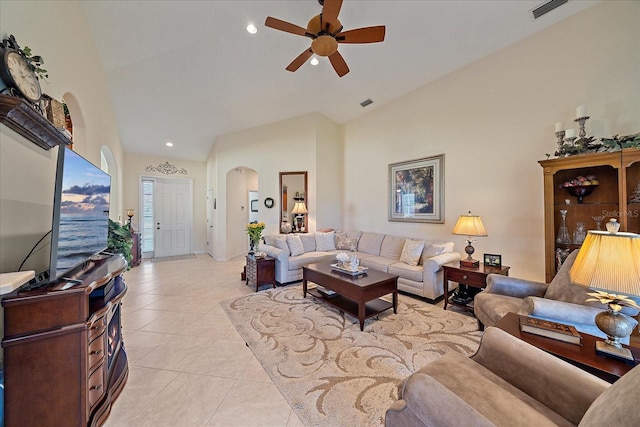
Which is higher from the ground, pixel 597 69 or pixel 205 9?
pixel 205 9

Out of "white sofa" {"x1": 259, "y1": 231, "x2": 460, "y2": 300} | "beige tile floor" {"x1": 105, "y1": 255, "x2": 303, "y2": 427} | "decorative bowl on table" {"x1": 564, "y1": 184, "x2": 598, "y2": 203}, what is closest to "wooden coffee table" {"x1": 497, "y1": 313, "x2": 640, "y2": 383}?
"beige tile floor" {"x1": 105, "y1": 255, "x2": 303, "y2": 427}

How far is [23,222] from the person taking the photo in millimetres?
1522

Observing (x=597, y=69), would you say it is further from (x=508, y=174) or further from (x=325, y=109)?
(x=325, y=109)

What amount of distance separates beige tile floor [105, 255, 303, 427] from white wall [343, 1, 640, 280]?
3434mm

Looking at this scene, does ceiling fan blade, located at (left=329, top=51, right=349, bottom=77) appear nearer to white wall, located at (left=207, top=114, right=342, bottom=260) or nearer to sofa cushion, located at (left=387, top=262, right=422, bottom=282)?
white wall, located at (left=207, top=114, right=342, bottom=260)

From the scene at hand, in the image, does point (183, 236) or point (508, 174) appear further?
point (183, 236)

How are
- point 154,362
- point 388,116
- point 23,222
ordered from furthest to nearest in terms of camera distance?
1. point 388,116
2. point 154,362
3. point 23,222

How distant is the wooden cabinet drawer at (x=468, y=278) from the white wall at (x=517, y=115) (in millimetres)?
847

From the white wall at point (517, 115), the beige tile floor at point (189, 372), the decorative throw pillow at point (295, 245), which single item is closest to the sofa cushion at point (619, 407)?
the beige tile floor at point (189, 372)

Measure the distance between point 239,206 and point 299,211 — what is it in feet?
6.91

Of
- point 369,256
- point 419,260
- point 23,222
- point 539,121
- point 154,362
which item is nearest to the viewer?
point 23,222

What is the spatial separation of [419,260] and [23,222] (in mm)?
4166

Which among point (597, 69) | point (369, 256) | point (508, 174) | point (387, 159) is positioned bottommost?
point (369, 256)

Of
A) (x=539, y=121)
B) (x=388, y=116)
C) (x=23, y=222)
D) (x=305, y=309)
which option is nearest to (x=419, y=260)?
(x=305, y=309)
